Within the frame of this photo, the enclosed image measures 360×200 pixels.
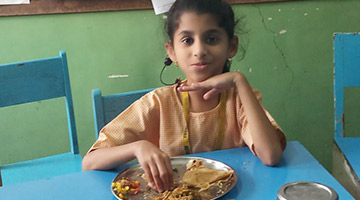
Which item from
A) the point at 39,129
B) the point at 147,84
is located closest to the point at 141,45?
the point at 147,84

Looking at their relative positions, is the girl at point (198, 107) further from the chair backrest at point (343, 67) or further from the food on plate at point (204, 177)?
the chair backrest at point (343, 67)

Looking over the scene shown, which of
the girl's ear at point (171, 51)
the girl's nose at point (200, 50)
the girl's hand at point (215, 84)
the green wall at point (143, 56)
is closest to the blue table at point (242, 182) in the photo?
the girl's hand at point (215, 84)

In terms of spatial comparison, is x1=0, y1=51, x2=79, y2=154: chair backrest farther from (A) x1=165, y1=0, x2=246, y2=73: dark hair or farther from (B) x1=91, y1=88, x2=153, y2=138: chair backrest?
(A) x1=165, y1=0, x2=246, y2=73: dark hair

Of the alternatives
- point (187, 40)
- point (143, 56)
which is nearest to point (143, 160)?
point (187, 40)

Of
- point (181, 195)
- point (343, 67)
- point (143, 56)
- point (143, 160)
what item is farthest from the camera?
point (143, 56)

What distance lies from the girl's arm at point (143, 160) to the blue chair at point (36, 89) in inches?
22.6

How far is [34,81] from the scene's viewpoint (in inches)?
67.3

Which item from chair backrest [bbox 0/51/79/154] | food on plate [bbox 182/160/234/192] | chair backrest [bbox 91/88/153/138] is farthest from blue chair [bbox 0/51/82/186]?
food on plate [bbox 182/160/234/192]

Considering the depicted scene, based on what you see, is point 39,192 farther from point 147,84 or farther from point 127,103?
point 147,84

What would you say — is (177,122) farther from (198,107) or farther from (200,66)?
(200,66)

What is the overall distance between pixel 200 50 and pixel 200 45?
0.02 metres

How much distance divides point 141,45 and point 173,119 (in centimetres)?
89

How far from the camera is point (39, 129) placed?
87.1 inches

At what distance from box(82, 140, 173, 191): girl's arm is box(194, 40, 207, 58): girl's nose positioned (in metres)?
0.32
